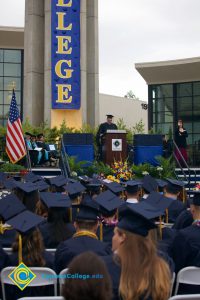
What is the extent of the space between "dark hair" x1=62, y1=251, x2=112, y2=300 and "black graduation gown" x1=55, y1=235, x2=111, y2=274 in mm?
2005

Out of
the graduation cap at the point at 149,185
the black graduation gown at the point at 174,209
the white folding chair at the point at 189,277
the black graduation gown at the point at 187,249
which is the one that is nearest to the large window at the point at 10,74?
the graduation cap at the point at 149,185

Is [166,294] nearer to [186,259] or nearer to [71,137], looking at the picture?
[186,259]

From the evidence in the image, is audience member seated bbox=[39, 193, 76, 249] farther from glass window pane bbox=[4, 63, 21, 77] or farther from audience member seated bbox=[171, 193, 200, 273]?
glass window pane bbox=[4, 63, 21, 77]

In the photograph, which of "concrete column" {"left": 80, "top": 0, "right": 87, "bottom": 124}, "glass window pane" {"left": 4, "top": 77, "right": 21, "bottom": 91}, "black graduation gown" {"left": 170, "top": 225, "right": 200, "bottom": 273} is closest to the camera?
"black graduation gown" {"left": 170, "top": 225, "right": 200, "bottom": 273}

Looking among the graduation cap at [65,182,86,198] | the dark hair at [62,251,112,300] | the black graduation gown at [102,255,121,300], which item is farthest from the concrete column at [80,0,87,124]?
the dark hair at [62,251,112,300]

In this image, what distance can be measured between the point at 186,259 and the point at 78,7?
17.4 m

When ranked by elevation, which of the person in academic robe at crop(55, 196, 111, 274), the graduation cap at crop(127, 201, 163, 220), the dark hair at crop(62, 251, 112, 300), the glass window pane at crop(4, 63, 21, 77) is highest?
the glass window pane at crop(4, 63, 21, 77)

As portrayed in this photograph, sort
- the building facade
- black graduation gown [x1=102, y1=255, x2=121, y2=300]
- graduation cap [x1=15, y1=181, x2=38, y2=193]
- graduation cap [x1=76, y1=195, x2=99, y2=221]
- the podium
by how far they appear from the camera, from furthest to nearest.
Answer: the building facade
the podium
graduation cap [x1=15, y1=181, x2=38, y2=193]
graduation cap [x1=76, y1=195, x2=99, y2=221]
black graduation gown [x1=102, y1=255, x2=121, y2=300]

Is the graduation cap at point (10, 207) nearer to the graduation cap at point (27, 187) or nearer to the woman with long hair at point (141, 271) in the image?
the graduation cap at point (27, 187)

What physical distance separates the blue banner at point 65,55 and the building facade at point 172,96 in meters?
6.72

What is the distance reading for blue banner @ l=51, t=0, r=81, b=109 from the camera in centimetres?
1998

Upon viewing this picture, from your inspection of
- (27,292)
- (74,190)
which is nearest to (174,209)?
(74,190)

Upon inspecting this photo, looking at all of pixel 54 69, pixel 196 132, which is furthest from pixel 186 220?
pixel 196 132

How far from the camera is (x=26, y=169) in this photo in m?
14.8
